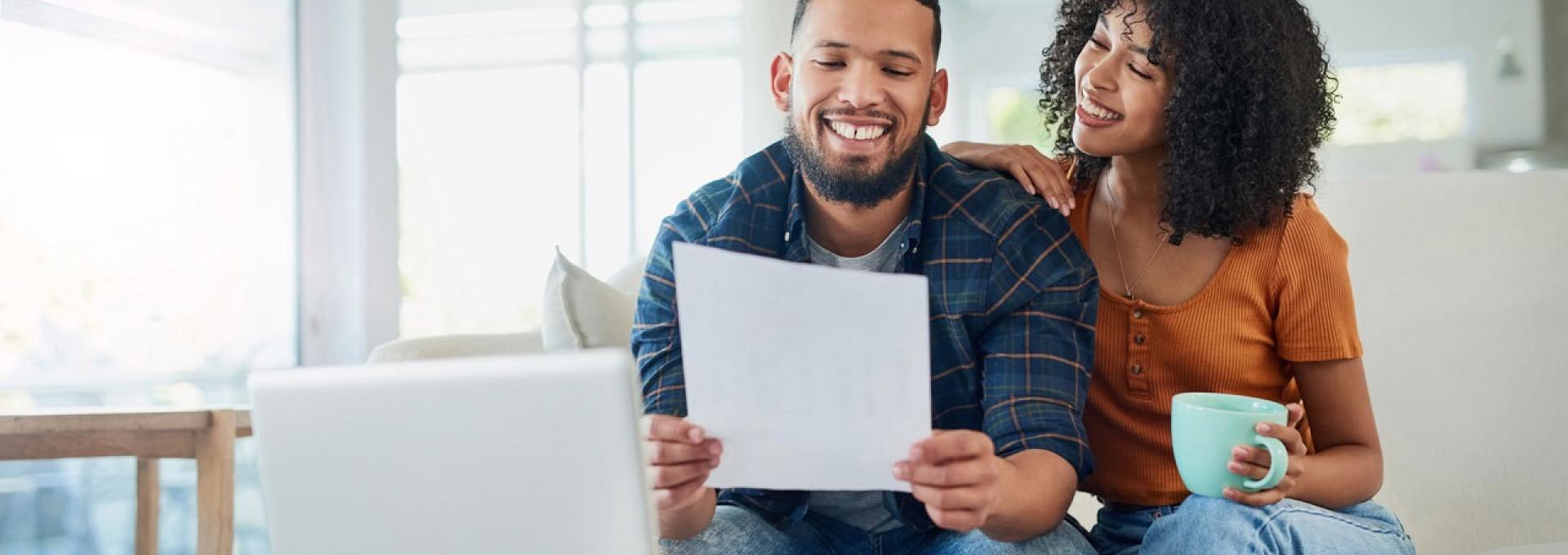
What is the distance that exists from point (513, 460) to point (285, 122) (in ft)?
9.59

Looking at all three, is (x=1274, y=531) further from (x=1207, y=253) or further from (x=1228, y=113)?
(x=1228, y=113)

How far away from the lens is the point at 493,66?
159 inches

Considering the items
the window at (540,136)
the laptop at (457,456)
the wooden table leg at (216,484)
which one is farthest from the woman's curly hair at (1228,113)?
the window at (540,136)

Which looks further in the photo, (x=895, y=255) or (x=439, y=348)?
(x=439, y=348)

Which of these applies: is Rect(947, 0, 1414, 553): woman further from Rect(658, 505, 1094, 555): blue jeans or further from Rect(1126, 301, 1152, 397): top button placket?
Rect(658, 505, 1094, 555): blue jeans

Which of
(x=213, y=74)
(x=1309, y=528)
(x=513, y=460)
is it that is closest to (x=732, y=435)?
(x=513, y=460)

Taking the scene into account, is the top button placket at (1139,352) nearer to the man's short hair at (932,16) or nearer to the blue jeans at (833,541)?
the blue jeans at (833,541)

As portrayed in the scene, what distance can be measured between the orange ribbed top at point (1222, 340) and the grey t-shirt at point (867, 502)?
0.25 meters

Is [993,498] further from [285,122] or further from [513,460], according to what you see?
[285,122]

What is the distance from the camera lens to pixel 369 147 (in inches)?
133

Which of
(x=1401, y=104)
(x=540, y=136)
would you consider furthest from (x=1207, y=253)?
(x=1401, y=104)

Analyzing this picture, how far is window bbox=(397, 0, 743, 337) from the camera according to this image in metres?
3.83

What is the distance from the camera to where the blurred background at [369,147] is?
8.63ft

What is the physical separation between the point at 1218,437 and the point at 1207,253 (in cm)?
38
